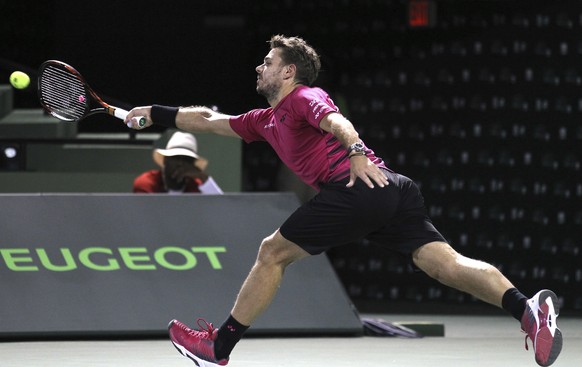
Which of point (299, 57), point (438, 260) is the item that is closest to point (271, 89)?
point (299, 57)

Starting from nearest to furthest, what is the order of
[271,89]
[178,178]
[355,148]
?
[355,148], [271,89], [178,178]

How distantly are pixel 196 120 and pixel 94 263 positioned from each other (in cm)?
199

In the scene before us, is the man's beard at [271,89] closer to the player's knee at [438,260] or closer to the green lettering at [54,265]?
the player's knee at [438,260]

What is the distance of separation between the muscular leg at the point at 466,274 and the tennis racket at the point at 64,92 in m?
1.96

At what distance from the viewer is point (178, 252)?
30.2 feet

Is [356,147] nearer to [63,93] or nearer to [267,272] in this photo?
[267,272]

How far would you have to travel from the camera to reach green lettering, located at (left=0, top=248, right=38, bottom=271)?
9.05m

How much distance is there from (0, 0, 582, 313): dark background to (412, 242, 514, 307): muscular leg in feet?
17.7

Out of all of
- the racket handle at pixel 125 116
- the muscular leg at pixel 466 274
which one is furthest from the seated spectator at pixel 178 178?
the muscular leg at pixel 466 274

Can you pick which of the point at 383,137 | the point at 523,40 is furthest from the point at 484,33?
the point at 383,137

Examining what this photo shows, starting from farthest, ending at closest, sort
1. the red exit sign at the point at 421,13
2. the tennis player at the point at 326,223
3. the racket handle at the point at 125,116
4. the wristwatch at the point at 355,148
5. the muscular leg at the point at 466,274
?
1. the red exit sign at the point at 421,13
2. the racket handle at the point at 125,116
3. the muscular leg at the point at 466,274
4. the tennis player at the point at 326,223
5. the wristwatch at the point at 355,148

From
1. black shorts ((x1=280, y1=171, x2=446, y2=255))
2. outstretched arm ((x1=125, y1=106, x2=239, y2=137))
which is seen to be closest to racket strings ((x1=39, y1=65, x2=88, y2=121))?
outstretched arm ((x1=125, y1=106, x2=239, y2=137))

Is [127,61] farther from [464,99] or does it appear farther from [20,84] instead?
[20,84]

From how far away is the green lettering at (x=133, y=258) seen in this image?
9.14 m
